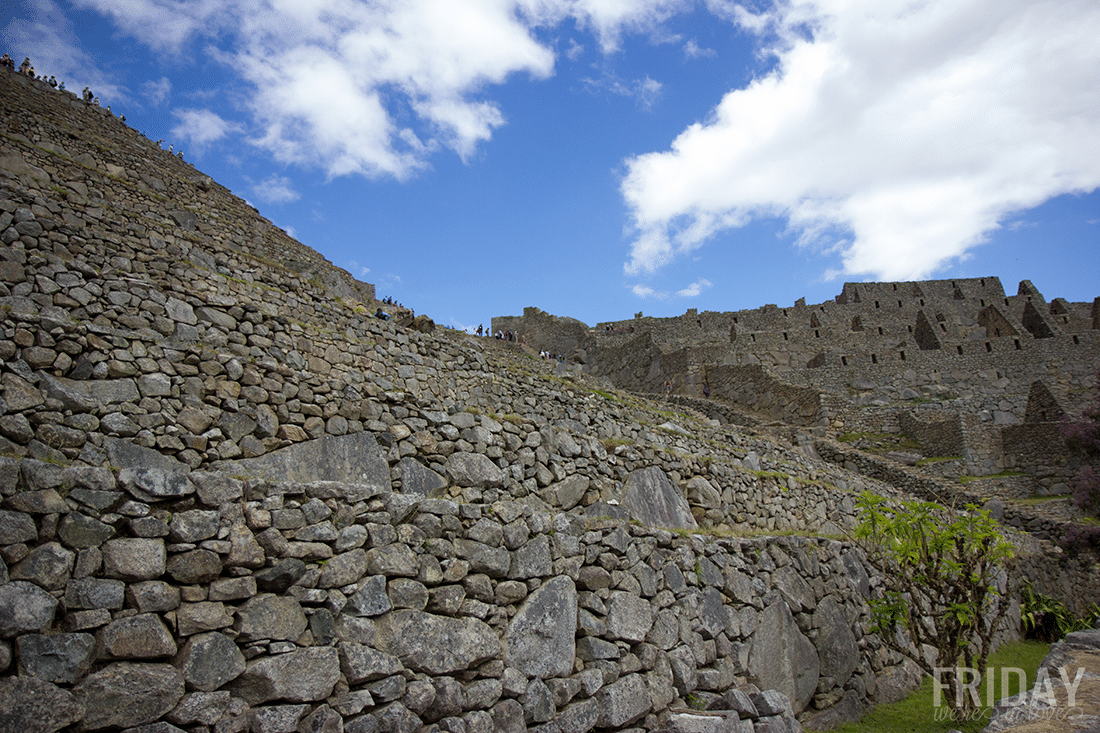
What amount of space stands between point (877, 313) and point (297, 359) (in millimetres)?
37628

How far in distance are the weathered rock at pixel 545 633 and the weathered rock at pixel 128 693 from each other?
2.47 m

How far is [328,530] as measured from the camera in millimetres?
4445

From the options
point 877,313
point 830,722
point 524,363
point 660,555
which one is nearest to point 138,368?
point 660,555

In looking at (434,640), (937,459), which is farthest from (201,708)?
(937,459)

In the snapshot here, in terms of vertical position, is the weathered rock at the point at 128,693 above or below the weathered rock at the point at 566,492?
below

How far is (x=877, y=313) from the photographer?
37844 mm

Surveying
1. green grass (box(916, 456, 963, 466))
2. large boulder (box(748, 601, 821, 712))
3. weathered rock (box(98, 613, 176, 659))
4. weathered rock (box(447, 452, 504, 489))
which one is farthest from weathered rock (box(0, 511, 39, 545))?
green grass (box(916, 456, 963, 466))

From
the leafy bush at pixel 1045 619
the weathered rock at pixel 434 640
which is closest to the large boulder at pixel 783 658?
the weathered rock at pixel 434 640

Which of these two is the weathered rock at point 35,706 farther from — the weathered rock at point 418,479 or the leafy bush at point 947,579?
the leafy bush at point 947,579

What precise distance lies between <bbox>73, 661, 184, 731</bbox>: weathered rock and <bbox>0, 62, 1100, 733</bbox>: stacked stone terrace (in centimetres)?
1

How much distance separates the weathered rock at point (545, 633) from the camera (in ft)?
16.9

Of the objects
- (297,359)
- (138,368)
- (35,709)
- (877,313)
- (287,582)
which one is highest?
(877,313)

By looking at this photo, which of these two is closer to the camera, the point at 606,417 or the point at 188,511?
the point at 188,511

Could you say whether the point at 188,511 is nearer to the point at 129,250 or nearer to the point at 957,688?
the point at 129,250
